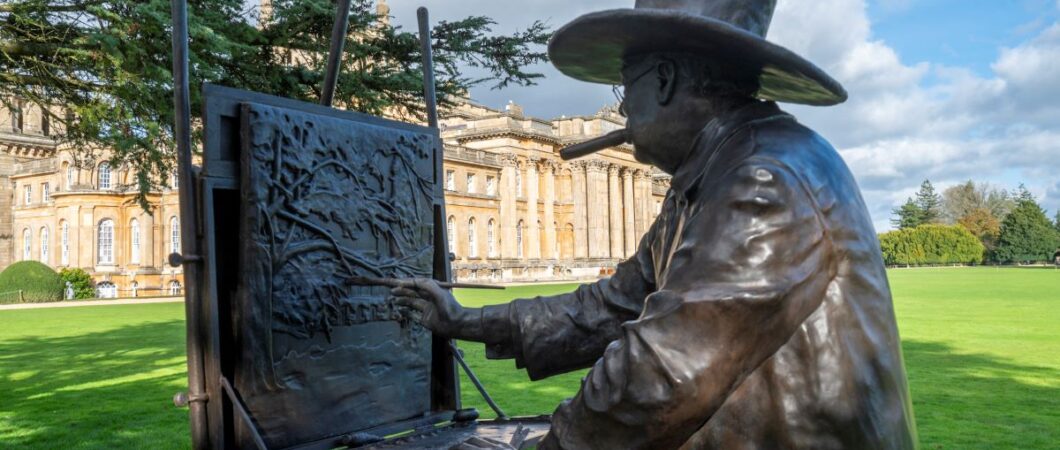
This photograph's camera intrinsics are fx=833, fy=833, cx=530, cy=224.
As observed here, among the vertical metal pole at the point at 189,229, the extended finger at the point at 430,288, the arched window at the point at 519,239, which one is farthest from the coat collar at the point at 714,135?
the arched window at the point at 519,239

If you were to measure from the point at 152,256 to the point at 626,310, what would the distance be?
4598cm

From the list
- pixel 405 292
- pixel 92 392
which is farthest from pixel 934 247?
pixel 405 292

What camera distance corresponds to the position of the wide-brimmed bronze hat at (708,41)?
1.87 metres

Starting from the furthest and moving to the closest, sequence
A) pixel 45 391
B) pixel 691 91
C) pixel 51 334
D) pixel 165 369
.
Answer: pixel 51 334 < pixel 165 369 < pixel 45 391 < pixel 691 91

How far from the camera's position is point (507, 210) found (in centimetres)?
5947

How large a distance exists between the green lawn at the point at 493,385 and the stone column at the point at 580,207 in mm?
47295

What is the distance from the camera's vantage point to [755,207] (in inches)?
65.5

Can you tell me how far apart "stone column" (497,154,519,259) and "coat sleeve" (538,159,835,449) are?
57.4 metres

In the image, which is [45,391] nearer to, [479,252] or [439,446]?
[439,446]

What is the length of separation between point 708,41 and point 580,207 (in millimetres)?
63444

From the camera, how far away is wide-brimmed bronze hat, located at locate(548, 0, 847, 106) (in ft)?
6.12

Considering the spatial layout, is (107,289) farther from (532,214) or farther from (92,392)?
(92,392)

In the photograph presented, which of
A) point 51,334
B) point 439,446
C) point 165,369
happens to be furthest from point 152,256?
point 439,446

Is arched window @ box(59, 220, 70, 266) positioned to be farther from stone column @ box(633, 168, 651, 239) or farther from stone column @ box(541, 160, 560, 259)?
stone column @ box(633, 168, 651, 239)
